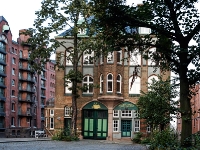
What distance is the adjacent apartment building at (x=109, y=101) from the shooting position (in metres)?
38.7

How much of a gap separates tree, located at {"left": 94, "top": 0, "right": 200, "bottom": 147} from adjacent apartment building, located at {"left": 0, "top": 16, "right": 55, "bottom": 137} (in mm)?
56906

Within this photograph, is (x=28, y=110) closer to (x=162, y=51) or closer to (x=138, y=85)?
(x=138, y=85)

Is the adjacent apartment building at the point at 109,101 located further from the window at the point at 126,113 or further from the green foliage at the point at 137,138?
the green foliage at the point at 137,138

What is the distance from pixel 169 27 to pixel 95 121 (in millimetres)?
27136

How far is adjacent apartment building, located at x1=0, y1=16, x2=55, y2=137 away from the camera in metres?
75.8

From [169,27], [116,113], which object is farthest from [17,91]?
[169,27]

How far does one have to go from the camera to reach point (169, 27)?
13.1 meters

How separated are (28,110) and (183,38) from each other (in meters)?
75.5

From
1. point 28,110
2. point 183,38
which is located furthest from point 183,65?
point 28,110

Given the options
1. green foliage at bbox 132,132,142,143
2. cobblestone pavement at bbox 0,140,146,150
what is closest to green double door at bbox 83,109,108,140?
green foliage at bbox 132,132,142,143

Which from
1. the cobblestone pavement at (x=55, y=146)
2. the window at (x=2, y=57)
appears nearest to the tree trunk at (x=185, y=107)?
the cobblestone pavement at (x=55, y=146)

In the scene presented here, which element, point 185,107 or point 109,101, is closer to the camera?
point 185,107

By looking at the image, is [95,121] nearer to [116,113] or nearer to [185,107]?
[116,113]

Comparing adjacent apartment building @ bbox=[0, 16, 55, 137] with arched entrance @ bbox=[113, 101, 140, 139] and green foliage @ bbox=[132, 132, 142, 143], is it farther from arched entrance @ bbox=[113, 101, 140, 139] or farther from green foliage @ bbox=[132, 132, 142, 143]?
green foliage @ bbox=[132, 132, 142, 143]
